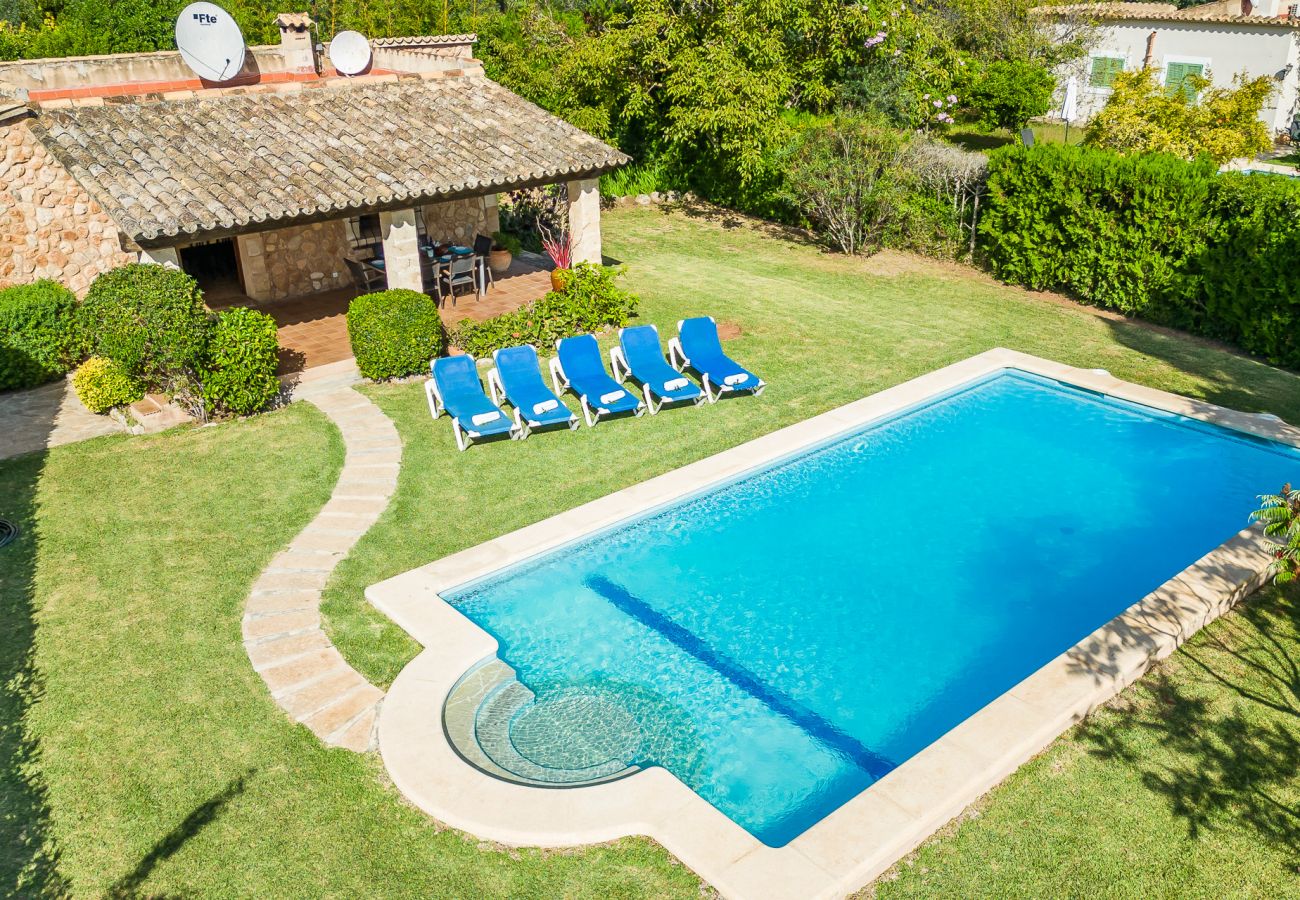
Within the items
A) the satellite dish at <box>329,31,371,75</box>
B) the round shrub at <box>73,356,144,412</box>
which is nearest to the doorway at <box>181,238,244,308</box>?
the satellite dish at <box>329,31,371,75</box>

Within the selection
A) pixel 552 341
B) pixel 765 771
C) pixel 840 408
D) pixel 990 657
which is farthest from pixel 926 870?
pixel 552 341

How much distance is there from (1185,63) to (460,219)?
31294 millimetres

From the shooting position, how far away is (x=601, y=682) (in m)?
9.55

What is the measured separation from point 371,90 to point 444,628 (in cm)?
1209

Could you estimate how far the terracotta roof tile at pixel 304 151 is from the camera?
14.8 m

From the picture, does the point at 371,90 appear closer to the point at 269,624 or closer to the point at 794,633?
the point at 269,624

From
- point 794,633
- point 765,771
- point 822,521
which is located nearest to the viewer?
point 765,771

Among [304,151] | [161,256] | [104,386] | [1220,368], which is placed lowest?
[1220,368]

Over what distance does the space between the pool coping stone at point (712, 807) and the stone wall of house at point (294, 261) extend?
10122 mm

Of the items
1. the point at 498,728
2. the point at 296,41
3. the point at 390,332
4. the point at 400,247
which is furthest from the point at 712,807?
the point at 296,41

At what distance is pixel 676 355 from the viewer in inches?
649

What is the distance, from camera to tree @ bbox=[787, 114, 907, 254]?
71.4 ft

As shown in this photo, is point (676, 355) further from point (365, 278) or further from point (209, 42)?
point (209, 42)

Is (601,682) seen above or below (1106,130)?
below
